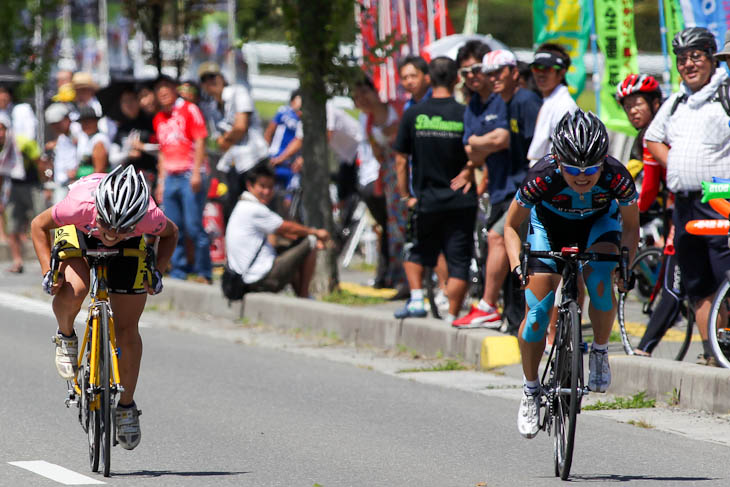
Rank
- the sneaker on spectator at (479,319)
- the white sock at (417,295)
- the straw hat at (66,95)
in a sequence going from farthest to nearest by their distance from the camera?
1. the straw hat at (66,95)
2. the white sock at (417,295)
3. the sneaker on spectator at (479,319)

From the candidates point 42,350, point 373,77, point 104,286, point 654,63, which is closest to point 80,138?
point 373,77

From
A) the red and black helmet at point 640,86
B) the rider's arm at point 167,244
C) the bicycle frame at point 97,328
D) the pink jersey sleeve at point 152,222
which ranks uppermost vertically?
the red and black helmet at point 640,86

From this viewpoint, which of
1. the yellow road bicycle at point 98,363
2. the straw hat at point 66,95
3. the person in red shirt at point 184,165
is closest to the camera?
the yellow road bicycle at point 98,363

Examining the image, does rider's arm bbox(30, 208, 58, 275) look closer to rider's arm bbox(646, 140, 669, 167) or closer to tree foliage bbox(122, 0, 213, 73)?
rider's arm bbox(646, 140, 669, 167)

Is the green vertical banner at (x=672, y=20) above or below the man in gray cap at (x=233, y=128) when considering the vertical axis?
above

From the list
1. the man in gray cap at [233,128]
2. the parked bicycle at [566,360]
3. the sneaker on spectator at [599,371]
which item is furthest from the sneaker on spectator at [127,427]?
the man in gray cap at [233,128]

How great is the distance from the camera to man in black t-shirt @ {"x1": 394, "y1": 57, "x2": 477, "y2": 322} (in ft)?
38.2

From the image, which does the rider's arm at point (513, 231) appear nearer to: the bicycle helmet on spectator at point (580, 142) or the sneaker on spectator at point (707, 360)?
the bicycle helmet on spectator at point (580, 142)

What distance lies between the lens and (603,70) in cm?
1348

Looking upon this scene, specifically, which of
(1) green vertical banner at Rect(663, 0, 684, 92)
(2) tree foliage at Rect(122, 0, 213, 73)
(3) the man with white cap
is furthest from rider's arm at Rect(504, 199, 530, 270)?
(3) the man with white cap

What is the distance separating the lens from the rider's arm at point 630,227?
736cm

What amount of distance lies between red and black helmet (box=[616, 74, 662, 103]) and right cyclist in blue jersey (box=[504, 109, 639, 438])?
11.2 ft

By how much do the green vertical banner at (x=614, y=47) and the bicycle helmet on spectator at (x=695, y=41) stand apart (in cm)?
327

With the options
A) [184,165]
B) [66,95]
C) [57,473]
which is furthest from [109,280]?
[66,95]
